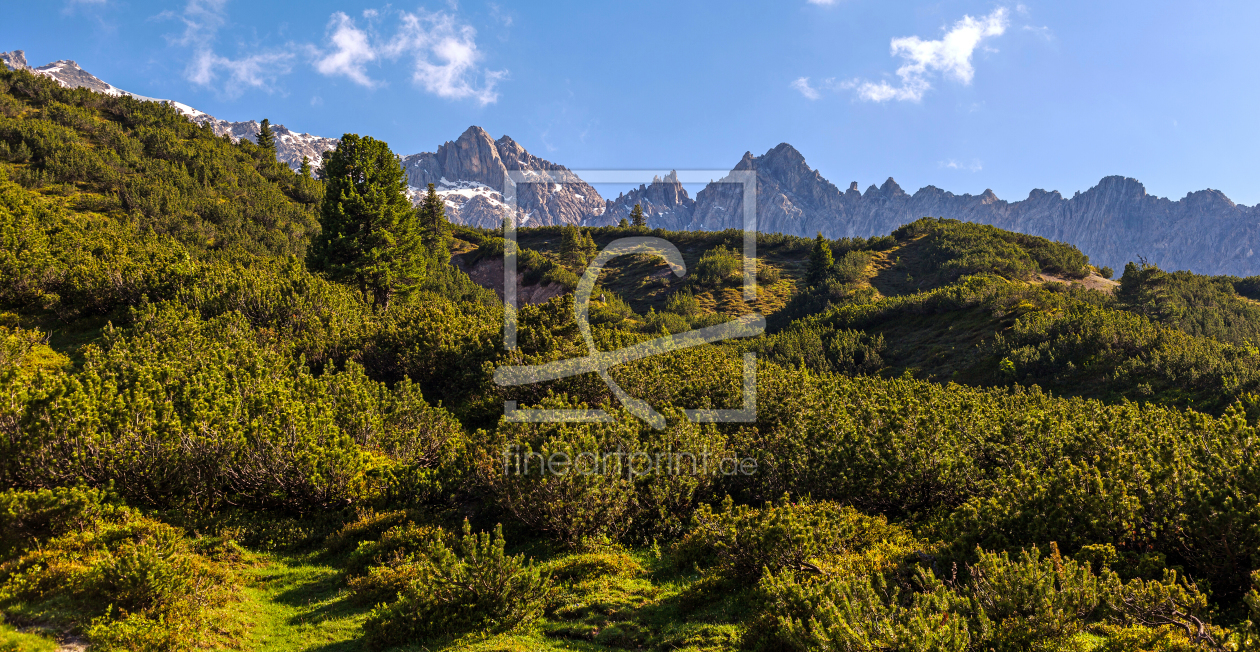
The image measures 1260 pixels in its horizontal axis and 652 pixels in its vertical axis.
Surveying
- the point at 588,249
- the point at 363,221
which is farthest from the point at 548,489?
the point at 588,249

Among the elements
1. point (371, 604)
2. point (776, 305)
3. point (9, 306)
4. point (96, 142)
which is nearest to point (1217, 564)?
point (371, 604)

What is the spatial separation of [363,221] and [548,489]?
22447 millimetres

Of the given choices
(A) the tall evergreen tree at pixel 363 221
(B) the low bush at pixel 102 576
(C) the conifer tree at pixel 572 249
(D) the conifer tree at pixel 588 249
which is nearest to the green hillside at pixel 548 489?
(B) the low bush at pixel 102 576

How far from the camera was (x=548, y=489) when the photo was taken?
11328 millimetres

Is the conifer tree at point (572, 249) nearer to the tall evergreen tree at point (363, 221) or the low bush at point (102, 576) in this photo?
the tall evergreen tree at point (363, 221)

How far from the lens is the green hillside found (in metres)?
7.36

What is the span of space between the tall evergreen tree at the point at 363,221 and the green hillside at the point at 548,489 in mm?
3115

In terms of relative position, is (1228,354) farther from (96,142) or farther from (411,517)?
(96,142)

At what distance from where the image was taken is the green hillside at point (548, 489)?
24.1 feet

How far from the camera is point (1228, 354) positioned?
21.9 meters

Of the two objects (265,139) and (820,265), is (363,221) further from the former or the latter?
(265,139)

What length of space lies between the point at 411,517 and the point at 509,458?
8.29ft

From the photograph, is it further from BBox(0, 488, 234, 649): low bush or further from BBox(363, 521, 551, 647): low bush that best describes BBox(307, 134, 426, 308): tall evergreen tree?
BBox(363, 521, 551, 647): low bush

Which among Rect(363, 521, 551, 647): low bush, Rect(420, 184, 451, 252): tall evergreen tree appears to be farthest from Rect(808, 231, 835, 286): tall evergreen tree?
Rect(363, 521, 551, 647): low bush
